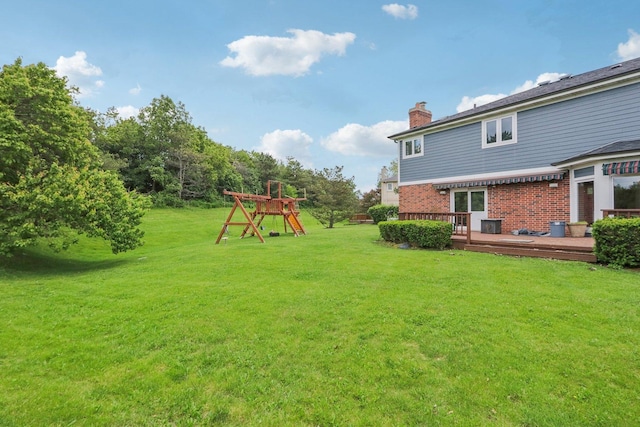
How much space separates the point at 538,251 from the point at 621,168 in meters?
3.54

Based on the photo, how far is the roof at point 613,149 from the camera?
28.5 feet

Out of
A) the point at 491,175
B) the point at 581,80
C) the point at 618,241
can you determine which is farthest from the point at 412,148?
the point at 618,241

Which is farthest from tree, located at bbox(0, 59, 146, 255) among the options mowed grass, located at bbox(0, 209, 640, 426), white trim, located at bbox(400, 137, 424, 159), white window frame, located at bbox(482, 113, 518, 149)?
white window frame, located at bbox(482, 113, 518, 149)

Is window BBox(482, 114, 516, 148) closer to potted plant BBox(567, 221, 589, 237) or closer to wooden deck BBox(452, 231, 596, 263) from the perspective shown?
potted plant BBox(567, 221, 589, 237)

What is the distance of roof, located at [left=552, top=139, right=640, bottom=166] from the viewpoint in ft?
28.5

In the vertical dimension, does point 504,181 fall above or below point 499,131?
below

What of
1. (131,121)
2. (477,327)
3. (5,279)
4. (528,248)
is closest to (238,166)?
(131,121)

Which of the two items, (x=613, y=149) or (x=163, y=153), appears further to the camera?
(x=163, y=153)

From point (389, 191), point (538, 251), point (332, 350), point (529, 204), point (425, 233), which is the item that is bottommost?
point (332, 350)

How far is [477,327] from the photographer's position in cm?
392

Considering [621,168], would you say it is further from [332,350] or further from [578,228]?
[332,350]

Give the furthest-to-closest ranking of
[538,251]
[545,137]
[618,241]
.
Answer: [545,137]
[538,251]
[618,241]

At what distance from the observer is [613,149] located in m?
9.20

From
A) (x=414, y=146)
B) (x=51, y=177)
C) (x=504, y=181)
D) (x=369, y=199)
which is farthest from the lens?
(x=369, y=199)
